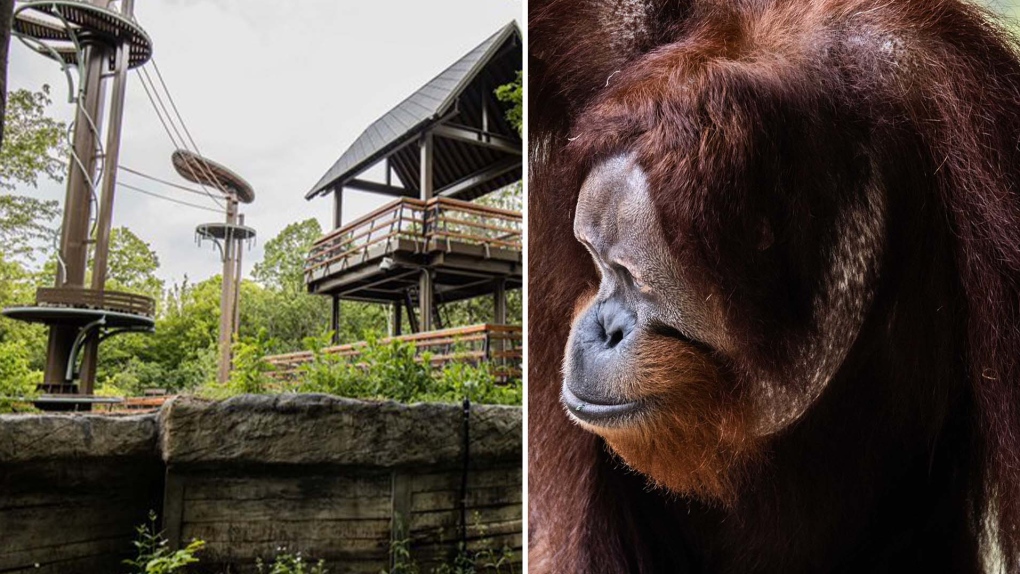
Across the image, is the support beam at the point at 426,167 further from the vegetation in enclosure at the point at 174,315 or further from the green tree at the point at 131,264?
the green tree at the point at 131,264

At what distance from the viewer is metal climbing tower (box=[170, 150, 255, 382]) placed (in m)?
2.24

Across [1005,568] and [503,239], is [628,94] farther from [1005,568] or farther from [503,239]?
[503,239]

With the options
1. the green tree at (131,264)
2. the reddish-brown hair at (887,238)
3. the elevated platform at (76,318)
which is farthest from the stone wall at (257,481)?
the reddish-brown hair at (887,238)

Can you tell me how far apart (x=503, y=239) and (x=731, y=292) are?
1.93 metres

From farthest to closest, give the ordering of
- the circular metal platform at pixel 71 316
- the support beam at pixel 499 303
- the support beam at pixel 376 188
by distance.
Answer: the support beam at pixel 499 303 < the support beam at pixel 376 188 < the circular metal platform at pixel 71 316

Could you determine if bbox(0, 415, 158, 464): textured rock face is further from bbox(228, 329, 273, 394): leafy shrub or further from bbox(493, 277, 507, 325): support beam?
bbox(493, 277, 507, 325): support beam

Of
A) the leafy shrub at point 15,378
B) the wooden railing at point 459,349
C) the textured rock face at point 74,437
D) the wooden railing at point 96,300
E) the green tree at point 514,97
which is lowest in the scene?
the textured rock face at point 74,437

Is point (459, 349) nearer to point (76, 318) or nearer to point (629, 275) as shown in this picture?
point (76, 318)

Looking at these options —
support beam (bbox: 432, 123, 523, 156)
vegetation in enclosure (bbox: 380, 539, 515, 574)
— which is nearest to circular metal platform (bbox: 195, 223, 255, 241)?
support beam (bbox: 432, 123, 523, 156)

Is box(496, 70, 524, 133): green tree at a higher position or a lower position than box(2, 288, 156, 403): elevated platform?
higher

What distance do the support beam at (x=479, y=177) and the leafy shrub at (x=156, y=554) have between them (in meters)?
1.47

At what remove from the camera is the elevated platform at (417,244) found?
2.59 meters

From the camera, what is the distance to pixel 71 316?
205 cm

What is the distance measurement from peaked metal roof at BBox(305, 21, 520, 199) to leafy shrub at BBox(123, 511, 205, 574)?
3.63 feet
